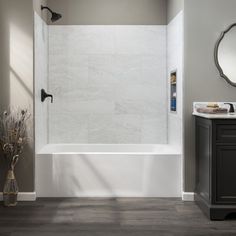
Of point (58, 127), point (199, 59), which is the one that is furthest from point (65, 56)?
point (199, 59)

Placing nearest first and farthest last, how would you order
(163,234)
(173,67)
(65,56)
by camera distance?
1. (163,234)
2. (173,67)
3. (65,56)

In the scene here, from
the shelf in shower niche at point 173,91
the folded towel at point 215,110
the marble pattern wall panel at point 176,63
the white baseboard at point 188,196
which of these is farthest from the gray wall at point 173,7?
the white baseboard at point 188,196

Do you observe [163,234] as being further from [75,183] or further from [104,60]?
[104,60]

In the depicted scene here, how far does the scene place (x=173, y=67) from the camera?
4.68 m

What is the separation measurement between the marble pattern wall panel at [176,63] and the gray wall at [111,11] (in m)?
0.29

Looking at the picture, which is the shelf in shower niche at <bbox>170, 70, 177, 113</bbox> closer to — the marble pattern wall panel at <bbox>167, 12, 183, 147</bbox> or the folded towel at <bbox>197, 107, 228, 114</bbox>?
the marble pattern wall panel at <bbox>167, 12, 183, 147</bbox>

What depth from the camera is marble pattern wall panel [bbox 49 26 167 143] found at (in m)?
5.09

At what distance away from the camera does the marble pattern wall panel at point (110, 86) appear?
5094 mm

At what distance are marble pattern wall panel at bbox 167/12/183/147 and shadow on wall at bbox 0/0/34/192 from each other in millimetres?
1529

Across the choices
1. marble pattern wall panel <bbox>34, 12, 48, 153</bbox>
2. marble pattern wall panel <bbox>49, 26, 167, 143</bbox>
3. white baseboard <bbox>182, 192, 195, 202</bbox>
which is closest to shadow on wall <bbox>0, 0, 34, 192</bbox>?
marble pattern wall panel <bbox>34, 12, 48, 153</bbox>

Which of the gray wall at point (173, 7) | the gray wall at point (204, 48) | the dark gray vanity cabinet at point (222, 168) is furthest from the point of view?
the gray wall at point (173, 7)

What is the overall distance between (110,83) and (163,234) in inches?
95.7

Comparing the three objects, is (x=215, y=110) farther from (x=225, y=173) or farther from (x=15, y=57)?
(x=15, y=57)

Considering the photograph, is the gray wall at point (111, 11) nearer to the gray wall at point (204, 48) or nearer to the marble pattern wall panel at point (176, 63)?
the marble pattern wall panel at point (176, 63)
